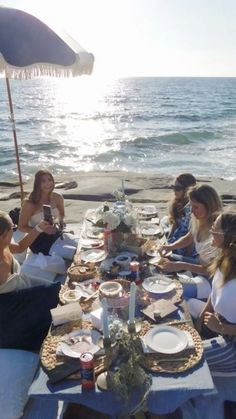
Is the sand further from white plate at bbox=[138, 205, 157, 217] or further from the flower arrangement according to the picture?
the flower arrangement


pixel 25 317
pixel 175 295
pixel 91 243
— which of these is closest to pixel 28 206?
pixel 91 243

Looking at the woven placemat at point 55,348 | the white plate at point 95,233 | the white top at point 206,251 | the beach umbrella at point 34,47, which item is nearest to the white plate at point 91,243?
the white plate at point 95,233

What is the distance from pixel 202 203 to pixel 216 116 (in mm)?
32251

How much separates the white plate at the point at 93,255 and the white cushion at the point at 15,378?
1.36 metres

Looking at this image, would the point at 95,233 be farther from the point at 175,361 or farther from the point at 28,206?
the point at 175,361

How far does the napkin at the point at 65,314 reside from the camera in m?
2.89

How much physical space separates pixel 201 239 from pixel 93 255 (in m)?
1.27

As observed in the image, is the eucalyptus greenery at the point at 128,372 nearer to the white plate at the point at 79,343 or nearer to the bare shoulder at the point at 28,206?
the white plate at the point at 79,343

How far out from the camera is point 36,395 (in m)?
2.32

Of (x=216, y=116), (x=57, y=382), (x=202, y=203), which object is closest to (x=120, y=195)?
(x=202, y=203)

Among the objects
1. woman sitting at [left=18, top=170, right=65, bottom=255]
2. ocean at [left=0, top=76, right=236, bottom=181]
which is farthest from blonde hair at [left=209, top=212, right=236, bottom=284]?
ocean at [left=0, top=76, right=236, bottom=181]

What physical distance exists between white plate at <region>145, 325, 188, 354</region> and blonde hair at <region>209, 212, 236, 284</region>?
58 cm

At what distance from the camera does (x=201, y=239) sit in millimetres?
4305

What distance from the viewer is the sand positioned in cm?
985
